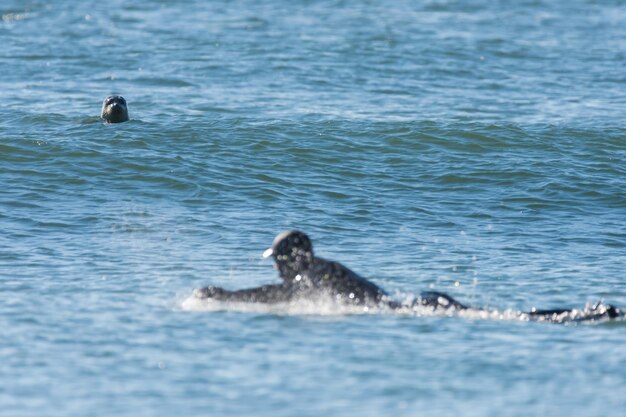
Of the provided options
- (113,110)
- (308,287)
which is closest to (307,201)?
(113,110)

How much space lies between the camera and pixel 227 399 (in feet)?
32.1

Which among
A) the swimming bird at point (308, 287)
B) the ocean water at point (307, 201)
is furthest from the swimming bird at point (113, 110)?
the swimming bird at point (308, 287)

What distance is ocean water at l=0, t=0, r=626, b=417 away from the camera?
10406 millimetres

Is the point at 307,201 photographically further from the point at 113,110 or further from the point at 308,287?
the point at 308,287

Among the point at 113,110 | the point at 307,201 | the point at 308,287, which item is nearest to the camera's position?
the point at 308,287

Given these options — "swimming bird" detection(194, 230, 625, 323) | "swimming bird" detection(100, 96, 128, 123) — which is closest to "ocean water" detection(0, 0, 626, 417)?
"swimming bird" detection(194, 230, 625, 323)

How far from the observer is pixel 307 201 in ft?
Answer: 62.5

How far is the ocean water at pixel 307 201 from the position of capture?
10406 mm

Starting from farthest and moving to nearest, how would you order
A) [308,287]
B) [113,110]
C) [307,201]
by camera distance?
[113,110] < [307,201] < [308,287]

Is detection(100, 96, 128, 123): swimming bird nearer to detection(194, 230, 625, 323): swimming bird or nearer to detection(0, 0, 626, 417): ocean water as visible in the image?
detection(0, 0, 626, 417): ocean water

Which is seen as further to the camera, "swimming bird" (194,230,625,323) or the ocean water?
"swimming bird" (194,230,625,323)

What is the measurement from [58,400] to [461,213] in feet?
32.0

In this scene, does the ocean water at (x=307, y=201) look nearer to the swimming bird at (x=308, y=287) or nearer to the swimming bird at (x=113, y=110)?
the swimming bird at (x=308, y=287)

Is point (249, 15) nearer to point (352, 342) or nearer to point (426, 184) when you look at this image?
point (426, 184)
